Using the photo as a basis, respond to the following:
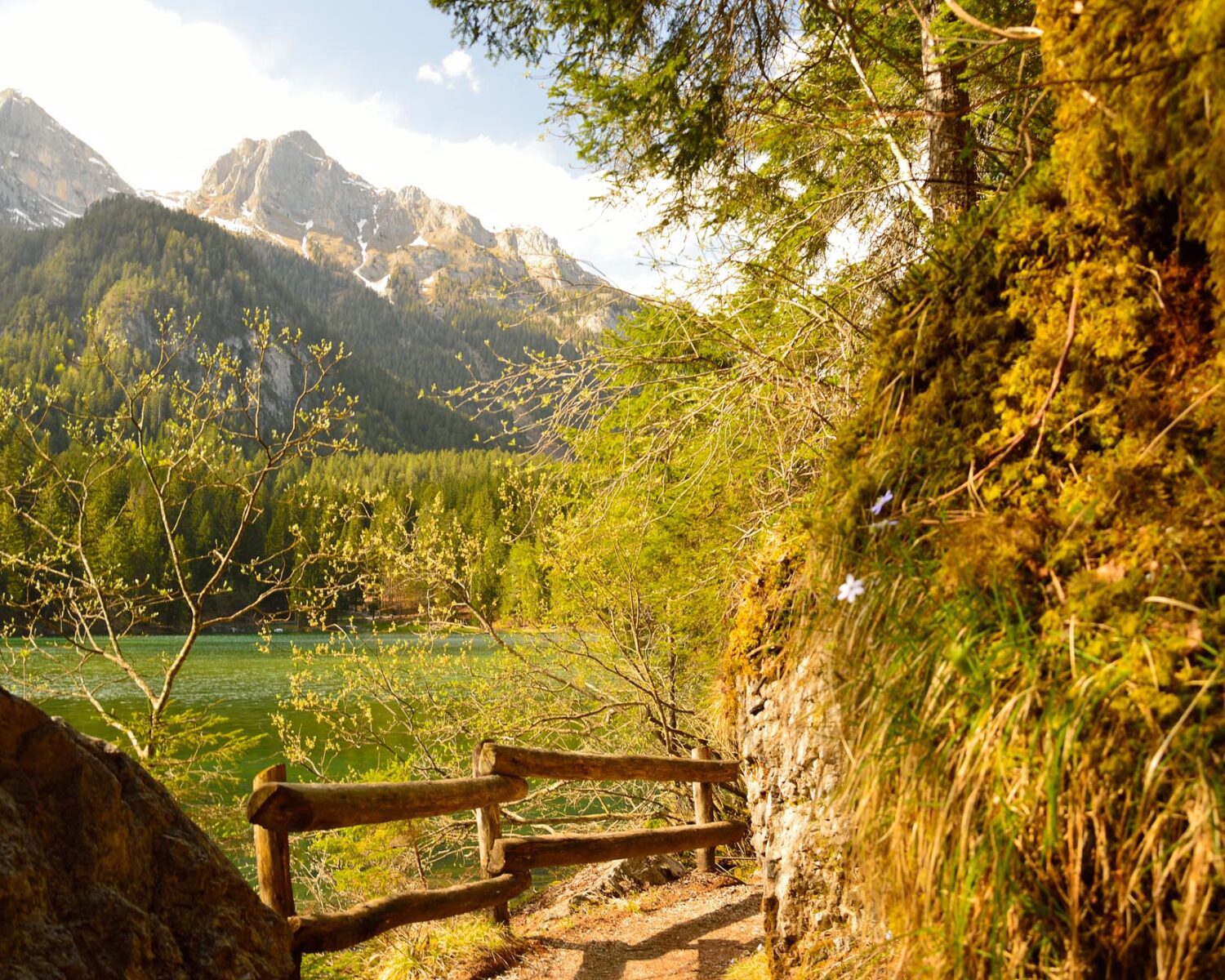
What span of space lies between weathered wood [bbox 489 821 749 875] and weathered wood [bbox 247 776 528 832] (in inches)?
27.1

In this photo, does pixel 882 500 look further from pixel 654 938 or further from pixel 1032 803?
pixel 654 938

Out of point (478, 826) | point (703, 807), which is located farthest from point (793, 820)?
point (703, 807)

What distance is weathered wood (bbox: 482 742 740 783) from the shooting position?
5.39 metres

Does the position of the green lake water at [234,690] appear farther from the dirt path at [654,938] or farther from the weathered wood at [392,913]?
the weathered wood at [392,913]

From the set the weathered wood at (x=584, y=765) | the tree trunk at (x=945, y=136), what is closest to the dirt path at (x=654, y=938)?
the weathered wood at (x=584, y=765)

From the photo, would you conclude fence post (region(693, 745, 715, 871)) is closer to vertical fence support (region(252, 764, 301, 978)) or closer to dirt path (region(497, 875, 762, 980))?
dirt path (region(497, 875, 762, 980))

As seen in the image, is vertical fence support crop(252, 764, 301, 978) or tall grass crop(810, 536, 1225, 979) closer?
tall grass crop(810, 536, 1225, 979)

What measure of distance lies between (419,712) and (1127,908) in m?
9.71

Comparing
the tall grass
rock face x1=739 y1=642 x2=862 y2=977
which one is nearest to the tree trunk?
rock face x1=739 y1=642 x2=862 y2=977

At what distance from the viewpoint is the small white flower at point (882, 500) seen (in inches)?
61.0

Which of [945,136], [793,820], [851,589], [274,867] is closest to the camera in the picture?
[851,589]

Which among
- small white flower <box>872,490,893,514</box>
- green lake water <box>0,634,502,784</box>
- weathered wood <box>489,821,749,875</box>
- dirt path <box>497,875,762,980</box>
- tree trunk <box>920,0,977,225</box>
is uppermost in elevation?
tree trunk <box>920,0,977,225</box>

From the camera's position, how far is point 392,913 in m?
4.30

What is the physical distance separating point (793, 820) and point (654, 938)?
3.70 meters
